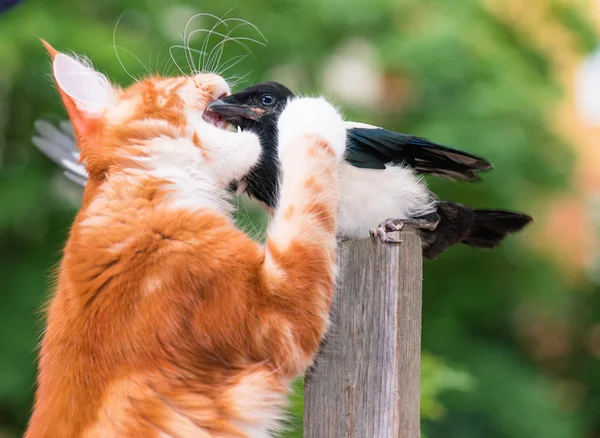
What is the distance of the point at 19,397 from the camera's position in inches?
165

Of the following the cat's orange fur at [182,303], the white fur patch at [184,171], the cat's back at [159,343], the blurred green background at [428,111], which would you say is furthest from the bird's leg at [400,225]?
the blurred green background at [428,111]

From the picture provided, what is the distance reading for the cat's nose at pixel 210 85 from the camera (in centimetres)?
182

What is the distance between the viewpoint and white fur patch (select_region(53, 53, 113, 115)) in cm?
179

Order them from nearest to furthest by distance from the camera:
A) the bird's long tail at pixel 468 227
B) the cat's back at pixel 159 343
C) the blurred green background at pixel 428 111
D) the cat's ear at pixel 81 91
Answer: the cat's back at pixel 159 343 → the cat's ear at pixel 81 91 → the bird's long tail at pixel 468 227 → the blurred green background at pixel 428 111

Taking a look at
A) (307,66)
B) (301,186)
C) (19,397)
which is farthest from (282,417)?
(307,66)

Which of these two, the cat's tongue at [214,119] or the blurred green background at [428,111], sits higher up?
the blurred green background at [428,111]

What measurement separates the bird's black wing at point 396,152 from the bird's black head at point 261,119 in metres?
0.20

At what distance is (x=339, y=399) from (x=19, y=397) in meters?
3.12

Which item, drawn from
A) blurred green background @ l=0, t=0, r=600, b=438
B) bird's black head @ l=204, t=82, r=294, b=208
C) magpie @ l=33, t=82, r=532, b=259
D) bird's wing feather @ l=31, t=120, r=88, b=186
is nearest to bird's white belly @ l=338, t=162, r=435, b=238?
magpie @ l=33, t=82, r=532, b=259

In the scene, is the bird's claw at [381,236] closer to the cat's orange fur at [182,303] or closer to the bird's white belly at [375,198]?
the cat's orange fur at [182,303]

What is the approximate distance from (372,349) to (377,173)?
0.56 meters

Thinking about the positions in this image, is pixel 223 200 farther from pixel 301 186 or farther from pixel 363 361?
pixel 363 361

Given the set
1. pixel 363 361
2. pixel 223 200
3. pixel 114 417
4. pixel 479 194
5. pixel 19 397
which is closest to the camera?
pixel 114 417

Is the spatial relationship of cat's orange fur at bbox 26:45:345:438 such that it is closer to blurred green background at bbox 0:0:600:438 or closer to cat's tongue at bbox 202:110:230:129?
cat's tongue at bbox 202:110:230:129
